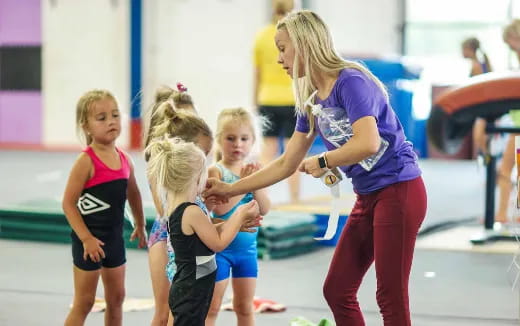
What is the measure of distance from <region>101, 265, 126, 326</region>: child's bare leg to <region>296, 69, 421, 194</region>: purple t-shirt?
111cm

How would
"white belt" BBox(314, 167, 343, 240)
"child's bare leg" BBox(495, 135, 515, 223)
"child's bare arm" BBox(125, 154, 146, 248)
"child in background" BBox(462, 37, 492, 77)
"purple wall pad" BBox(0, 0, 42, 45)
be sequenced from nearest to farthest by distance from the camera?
"white belt" BBox(314, 167, 343, 240) < "child's bare arm" BBox(125, 154, 146, 248) < "child's bare leg" BBox(495, 135, 515, 223) < "child in background" BBox(462, 37, 492, 77) < "purple wall pad" BBox(0, 0, 42, 45)

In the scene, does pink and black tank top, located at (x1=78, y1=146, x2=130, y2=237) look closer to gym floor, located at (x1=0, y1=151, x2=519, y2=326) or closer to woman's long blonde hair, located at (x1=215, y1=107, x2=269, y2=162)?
woman's long blonde hair, located at (x1=215, y1=107, x2=269, y2=162)

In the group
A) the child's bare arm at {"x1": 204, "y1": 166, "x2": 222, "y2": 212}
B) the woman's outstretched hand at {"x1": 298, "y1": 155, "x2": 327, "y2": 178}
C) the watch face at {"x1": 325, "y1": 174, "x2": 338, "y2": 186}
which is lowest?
the child's bare arm at {"x1": 204, "y1": 166, "x2": 222, "y2": 212}

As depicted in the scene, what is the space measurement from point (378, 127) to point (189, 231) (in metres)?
0.76

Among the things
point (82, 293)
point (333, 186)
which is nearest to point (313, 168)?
point (333, 186)

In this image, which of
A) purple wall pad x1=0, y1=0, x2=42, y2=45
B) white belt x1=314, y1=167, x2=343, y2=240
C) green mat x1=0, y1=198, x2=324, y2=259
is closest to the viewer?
white belt x1=314, y1=167, x2=343, y2=240

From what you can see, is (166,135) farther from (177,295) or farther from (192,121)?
(177,295)

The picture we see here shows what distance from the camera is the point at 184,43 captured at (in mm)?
15094

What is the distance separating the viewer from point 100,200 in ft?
12.6

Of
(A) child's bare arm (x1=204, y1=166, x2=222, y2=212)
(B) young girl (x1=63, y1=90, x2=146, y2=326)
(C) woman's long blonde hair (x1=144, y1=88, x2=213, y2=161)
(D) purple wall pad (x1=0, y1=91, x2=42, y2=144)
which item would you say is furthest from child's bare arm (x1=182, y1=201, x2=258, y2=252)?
(D) purple wall pad (x1=0, y1=91, x2=42, y2=144)

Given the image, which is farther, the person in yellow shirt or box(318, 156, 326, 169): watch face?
the person in yellow shirt

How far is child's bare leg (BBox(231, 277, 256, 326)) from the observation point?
381 cm

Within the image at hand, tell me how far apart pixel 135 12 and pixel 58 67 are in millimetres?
1695

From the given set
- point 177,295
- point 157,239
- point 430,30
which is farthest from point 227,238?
point 430,30
